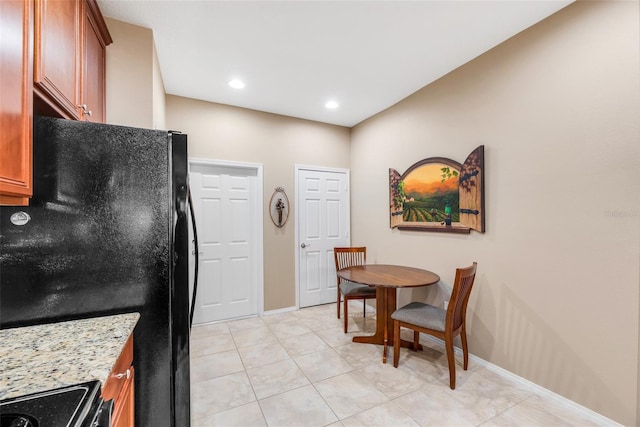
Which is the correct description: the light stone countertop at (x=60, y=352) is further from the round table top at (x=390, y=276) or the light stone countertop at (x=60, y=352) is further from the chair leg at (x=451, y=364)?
the chair leg at (x=451, y=364)

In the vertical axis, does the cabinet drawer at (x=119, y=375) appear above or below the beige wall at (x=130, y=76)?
below

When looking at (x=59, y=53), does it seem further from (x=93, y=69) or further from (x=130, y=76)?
(x=130, y=76)

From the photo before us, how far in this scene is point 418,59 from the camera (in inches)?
99.7

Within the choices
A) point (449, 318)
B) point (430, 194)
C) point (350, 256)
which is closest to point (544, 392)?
point (449, 318)

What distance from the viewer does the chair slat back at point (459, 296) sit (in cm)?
199

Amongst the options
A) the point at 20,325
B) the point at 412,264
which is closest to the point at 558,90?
the point at 412,264

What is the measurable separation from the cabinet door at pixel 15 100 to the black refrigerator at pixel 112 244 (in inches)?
6.3

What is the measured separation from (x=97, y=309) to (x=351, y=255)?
289 cm

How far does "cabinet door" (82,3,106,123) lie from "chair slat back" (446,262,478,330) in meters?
2.62

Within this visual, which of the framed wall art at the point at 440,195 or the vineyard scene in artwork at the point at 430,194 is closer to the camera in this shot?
the framed wall art at the point at 440,195

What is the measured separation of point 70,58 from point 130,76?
2.35ft

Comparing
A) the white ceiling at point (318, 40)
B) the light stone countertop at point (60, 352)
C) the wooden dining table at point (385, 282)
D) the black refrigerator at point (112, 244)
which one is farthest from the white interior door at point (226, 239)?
the light stone countertop at point (60, 352)

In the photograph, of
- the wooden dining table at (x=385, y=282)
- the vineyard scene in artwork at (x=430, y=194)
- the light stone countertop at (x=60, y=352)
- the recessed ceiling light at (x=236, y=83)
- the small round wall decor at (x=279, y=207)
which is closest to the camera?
the light stone countertop at (x=60, y=352)

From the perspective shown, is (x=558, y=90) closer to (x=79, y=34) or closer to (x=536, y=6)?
(x=536, y=6)
